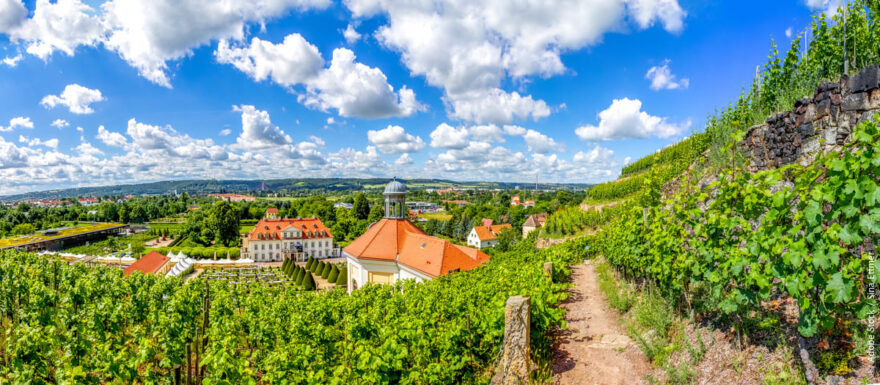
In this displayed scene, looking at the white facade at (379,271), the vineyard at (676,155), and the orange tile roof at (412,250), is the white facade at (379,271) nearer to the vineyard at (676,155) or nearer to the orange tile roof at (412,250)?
the orange tile roof at (412,250)

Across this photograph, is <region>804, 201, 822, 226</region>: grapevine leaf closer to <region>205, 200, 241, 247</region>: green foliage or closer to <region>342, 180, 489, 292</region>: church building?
<region>342, 180, 489, 292</region>: church building

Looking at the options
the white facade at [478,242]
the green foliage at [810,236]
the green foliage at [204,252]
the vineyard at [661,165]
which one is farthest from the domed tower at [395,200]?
the white facade at [478,242]

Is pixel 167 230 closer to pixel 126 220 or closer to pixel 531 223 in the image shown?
pixel 126 220

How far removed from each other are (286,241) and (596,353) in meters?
47.6

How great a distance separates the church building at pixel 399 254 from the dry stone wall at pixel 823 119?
11.5 metres

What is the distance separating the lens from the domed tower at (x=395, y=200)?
67.0 feet

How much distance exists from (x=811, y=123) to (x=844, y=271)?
9.29 m

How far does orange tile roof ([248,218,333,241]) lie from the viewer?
45.9m

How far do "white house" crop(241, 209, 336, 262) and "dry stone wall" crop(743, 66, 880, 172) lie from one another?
4700cm

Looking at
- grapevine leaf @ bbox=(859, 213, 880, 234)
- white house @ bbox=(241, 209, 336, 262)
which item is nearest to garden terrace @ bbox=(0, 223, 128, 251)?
white house @ bbox=(241, 209, 336, 262)

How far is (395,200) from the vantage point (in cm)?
2045

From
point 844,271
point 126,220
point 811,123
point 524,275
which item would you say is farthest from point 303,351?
point 126,220

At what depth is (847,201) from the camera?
121 inches

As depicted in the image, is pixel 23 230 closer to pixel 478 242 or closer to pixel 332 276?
pixel 332 276
